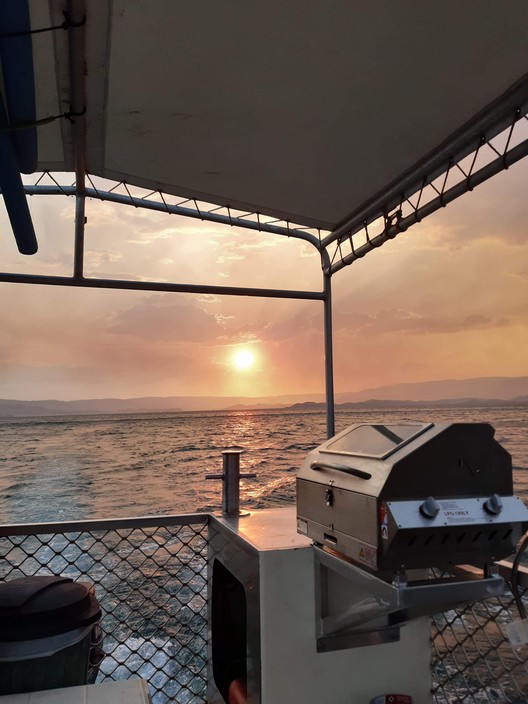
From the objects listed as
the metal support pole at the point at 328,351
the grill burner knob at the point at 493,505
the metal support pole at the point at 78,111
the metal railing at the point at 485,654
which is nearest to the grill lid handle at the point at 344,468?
the grill burner knob at the point at 493,505

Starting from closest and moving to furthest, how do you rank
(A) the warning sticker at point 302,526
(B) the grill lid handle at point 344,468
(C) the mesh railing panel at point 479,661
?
(B) the grill lid handle at point 344,468
(C) the mesh railing panel at point 479,661
(A) the warning sticker at point 302,526

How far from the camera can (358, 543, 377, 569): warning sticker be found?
93cm

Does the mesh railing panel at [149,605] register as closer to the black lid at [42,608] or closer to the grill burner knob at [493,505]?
the black lid at [42,608]

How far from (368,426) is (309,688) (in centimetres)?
71

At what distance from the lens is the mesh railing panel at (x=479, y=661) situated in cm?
116

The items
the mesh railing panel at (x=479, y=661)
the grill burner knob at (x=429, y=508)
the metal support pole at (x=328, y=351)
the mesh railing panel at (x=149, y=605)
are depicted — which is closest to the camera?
the grill burner knob at (x=429, y=508)

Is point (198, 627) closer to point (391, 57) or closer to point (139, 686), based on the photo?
point (139, 686)

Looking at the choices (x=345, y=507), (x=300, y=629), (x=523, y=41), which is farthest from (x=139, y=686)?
(x=523, y=41)

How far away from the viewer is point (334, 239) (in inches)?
91.4

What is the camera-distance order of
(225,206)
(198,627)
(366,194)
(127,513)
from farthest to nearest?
(127,513) → (198,627) → (225,206) → (366,194)

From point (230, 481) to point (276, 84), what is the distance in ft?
4.32

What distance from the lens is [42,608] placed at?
113 cm

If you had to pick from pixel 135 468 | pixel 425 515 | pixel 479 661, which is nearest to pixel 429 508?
pixel 425 515

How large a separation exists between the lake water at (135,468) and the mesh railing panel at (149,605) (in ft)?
2.42
